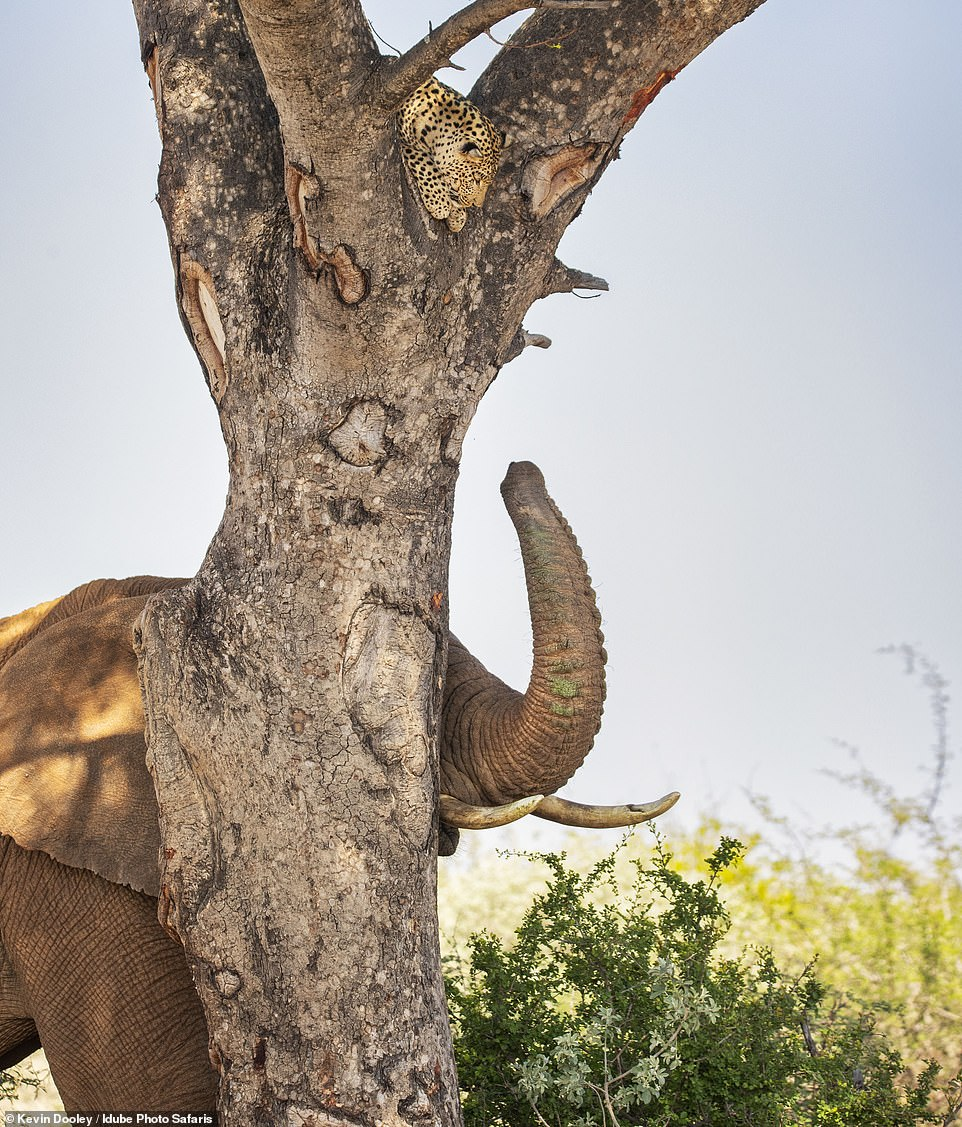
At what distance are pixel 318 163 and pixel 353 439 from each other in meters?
0.77

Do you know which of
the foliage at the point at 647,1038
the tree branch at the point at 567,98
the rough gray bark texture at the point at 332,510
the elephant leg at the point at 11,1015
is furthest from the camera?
the foliage at the point at 647,1038

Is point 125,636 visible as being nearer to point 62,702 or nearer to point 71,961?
point 62,702

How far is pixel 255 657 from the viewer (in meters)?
3.53

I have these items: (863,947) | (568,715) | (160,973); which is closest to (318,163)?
(568,715)

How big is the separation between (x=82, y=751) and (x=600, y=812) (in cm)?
172

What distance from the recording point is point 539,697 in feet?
11.9

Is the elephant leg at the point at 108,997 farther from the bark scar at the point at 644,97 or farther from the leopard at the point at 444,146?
the bark scar at the point at 644,97

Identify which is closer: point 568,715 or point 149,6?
point 568,715

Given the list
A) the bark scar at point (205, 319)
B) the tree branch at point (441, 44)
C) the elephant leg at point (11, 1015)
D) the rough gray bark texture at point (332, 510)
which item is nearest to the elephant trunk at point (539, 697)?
the rough gray bark texture at point (332, 510)

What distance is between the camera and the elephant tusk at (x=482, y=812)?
146 inches

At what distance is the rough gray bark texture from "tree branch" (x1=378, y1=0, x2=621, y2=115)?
0.04 feet

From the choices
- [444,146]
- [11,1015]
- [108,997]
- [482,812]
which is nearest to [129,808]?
[108,997]

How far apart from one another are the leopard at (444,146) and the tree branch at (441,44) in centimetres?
30

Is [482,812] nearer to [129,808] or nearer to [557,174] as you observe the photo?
[129,808]
